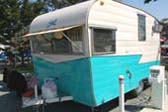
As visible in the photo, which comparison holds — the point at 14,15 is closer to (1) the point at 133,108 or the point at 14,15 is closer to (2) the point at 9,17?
(2) the point at 9,17

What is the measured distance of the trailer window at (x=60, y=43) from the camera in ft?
19.7

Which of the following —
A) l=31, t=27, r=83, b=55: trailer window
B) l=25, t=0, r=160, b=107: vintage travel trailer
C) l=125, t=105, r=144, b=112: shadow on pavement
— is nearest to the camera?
l=25, t=0, r=160, b=107: vintage travel trailer

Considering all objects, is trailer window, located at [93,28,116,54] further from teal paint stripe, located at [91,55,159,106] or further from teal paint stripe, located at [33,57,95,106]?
teal paint stripe, located at [33,57,95,106]

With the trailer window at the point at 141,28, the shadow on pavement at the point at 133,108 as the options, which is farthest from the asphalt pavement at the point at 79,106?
the trailer window at the point at 141,28

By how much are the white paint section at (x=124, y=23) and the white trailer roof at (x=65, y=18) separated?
7.6 inches

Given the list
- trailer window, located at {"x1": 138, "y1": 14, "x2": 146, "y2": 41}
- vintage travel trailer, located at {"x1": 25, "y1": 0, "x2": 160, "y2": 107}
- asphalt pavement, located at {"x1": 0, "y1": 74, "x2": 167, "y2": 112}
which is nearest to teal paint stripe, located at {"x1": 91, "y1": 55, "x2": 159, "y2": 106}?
vintage travel trailer, located at {"x1": 25, "y1": 0, "x2": 160, "y2": 107}

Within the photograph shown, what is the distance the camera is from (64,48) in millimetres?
6578

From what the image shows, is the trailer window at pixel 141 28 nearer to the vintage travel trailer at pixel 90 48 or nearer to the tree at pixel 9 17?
the vintage travel trailer at pixel 90 48

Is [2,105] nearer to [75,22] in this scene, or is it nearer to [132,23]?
[75,22]

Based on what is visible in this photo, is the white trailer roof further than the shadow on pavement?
No

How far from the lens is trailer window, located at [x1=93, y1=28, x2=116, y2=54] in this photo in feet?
19.4

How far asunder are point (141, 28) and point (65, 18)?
3.02 metres

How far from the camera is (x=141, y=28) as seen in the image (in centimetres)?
827

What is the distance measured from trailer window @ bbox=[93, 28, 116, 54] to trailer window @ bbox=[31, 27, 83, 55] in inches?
13.6
